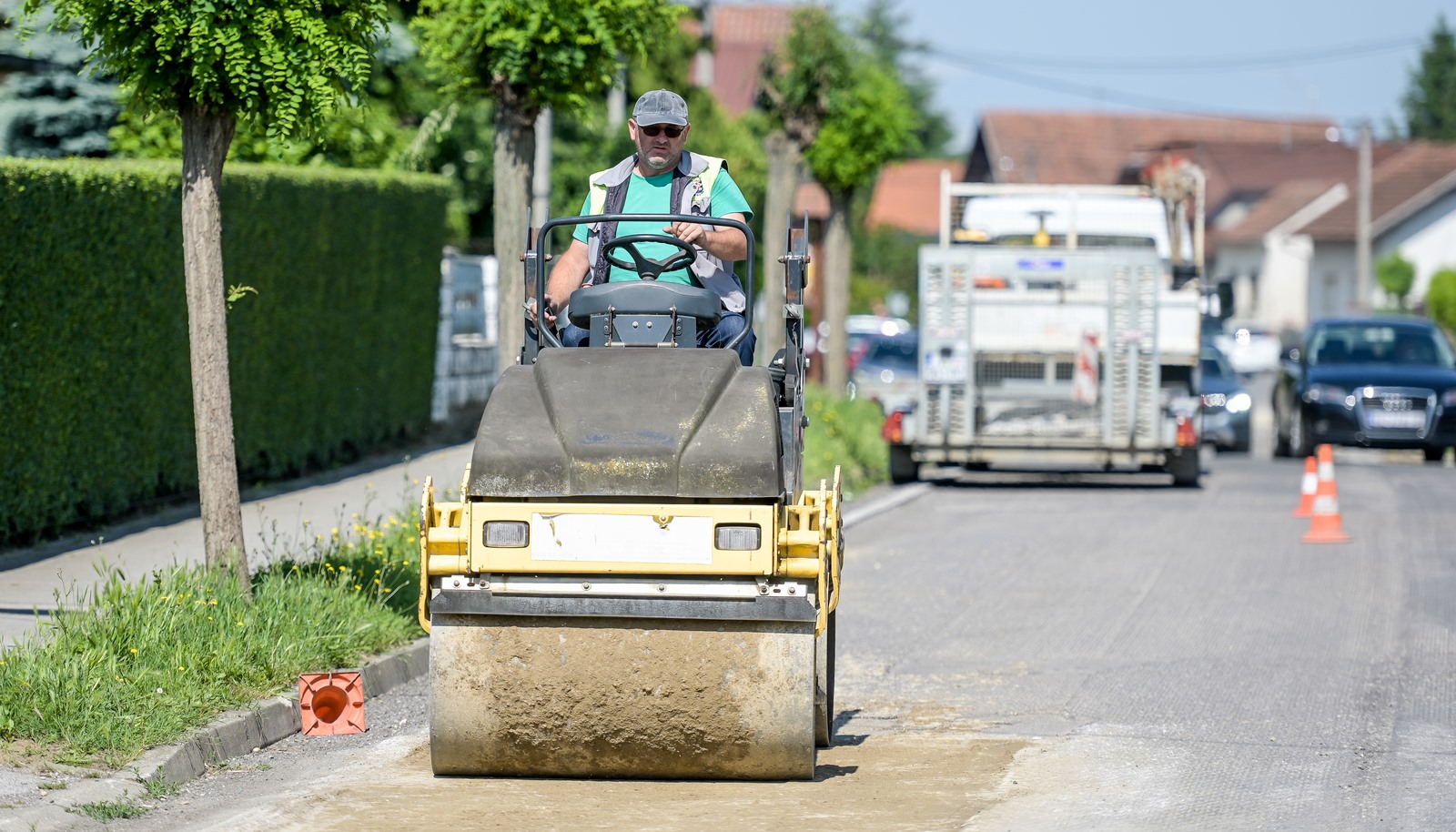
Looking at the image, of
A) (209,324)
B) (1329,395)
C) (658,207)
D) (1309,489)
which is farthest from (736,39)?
(658,207)

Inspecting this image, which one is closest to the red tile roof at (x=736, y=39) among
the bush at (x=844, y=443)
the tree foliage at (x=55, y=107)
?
the bush at (x=844, y=443)

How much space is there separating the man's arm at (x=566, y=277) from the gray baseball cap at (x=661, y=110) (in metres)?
0.56

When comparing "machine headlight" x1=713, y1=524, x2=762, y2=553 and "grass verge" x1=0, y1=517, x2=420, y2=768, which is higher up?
"machine headlight" x1=713, y1=524, x2=762, y2=553

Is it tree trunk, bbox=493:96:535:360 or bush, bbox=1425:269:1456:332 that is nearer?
tree trunk, bbox=493:96:535:360

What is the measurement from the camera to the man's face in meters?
7.79

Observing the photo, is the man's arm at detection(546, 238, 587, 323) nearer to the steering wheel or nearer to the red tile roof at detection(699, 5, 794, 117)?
the steering wheel

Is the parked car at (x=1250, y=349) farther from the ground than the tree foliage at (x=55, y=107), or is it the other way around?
the tree foliage at (x=55, y=107)

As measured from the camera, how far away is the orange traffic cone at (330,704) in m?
8.13

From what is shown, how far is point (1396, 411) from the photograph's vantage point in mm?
24062

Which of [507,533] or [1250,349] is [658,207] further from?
[1250,349]

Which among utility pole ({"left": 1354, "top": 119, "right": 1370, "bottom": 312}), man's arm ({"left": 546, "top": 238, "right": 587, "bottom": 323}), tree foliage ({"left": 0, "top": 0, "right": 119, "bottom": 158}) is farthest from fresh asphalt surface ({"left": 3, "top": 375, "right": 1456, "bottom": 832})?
utility pole ({"left": 1354, "top": 119, "right": 1370, "bottom": 312})

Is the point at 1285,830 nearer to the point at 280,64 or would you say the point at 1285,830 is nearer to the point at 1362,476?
the point at 280,64

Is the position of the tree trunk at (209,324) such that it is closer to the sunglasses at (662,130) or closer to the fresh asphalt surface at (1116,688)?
the fresh asphalt surface at (1116,688)

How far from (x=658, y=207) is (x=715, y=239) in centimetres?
40
